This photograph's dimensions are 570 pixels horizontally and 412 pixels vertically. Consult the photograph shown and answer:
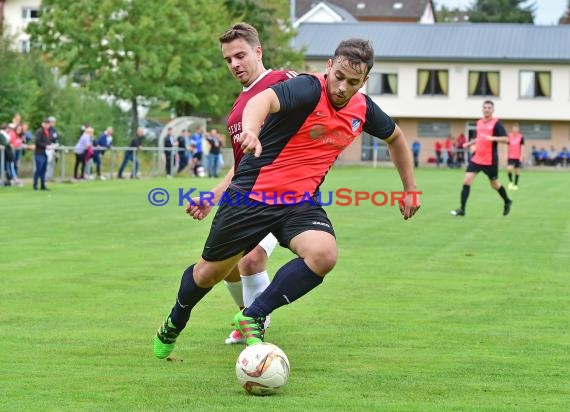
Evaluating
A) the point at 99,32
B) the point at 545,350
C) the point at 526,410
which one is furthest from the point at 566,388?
the point at 99,32

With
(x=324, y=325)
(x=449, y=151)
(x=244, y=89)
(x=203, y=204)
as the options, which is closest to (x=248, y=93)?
(x=244, y=89)

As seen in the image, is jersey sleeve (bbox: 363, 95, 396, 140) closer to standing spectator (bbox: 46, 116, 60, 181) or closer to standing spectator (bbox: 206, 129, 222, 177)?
standing spectator (bbox: 46, 116, 60, 181)

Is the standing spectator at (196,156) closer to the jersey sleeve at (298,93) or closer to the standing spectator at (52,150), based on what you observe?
the standing spectator at (52,150)

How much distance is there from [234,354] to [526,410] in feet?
7.83

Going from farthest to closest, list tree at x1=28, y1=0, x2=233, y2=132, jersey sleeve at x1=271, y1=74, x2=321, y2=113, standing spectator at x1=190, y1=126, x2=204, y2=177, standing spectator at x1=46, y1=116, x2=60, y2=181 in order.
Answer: tree at x1=28, y1=0, x2=233, y2=132 → standing spectator at x1=190, y1=126, x2=204, y2=177 → standing spectator at x1=46, y1=116, x2=60, y2=181 → jersey sleeve at x1=271, y1=74, x2=321, y2=113

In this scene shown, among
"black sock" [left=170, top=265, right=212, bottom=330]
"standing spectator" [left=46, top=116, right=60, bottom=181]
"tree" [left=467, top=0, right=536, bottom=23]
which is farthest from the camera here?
"tree" [left=467, top=0, right=536, bottom=23]

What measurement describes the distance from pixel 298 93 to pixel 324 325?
2781mm

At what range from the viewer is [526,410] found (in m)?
6.08

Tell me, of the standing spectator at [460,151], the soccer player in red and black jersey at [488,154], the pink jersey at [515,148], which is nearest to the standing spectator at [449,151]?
the standing spectator at [460,151]

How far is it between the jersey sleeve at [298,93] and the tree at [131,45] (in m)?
45.2

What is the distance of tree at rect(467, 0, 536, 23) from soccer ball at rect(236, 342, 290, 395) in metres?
120

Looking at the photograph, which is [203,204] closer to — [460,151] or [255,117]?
[255,117]

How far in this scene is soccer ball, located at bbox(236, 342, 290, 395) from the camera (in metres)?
6.44

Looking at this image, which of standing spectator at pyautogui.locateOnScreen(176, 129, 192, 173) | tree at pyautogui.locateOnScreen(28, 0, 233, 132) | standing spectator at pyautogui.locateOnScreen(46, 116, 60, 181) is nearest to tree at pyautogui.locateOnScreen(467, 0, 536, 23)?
tree at pyautogui.locateOnScreen(28, 0, 233, 132)
